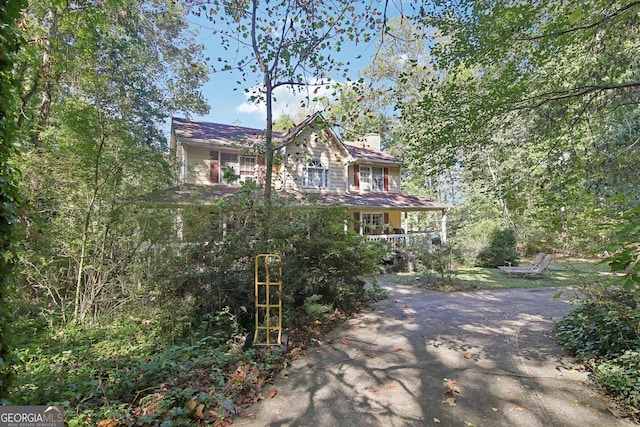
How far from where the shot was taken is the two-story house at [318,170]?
41.6 feet

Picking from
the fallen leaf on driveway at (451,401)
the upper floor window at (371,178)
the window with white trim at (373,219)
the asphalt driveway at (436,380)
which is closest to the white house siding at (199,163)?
the upper floor window at (371,178)

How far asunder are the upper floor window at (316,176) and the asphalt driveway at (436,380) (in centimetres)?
1015

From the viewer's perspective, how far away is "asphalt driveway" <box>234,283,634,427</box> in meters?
2.79

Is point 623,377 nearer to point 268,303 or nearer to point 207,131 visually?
point 268,303

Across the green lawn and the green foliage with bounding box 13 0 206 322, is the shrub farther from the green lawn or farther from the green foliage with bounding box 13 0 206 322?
the green foliage with bounding box 13 0 206 322

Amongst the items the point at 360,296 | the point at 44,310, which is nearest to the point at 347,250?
the point at 360,296

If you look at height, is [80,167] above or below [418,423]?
above

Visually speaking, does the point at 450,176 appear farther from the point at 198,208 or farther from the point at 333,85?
the point at 198,208

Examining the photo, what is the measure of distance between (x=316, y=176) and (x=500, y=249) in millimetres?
9397

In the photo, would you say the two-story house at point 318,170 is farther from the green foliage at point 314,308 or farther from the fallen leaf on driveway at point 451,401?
the fallen leaf on driveway at point 451,401

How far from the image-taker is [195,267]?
4.96m

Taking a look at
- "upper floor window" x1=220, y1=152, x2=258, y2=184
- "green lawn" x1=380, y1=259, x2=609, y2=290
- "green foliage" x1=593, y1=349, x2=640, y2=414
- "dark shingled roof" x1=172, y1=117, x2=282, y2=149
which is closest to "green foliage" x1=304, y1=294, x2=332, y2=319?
"green foliage" x1=593, y1=349, x2=640, y2=414

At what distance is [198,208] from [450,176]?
23094mm

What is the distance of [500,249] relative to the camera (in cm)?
1332
